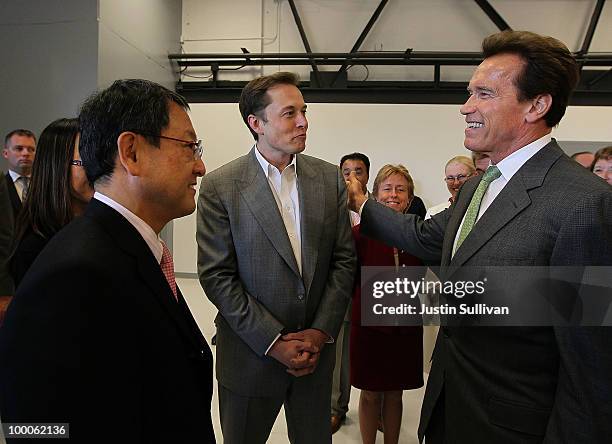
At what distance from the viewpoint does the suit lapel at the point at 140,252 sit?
33.4 inches

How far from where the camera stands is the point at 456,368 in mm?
1306

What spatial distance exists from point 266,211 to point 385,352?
1104 mm

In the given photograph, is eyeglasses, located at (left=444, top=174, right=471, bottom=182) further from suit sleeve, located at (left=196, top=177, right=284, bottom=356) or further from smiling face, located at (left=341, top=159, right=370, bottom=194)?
suit sleeve, located at (left=196, top=177, right=284, bottom=356)

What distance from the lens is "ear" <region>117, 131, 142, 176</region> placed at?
0.91 meters

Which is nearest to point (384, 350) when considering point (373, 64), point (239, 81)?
point (373, 64)

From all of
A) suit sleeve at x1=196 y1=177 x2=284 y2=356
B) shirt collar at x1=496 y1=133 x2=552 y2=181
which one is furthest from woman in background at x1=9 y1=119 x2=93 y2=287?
shirt collar at x1=496 y1=133 x2=552 y2=181

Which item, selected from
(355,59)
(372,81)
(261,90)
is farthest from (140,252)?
(372,81)

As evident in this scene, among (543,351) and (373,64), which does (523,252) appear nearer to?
(543,351)

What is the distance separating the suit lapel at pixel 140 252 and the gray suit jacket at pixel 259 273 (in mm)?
703

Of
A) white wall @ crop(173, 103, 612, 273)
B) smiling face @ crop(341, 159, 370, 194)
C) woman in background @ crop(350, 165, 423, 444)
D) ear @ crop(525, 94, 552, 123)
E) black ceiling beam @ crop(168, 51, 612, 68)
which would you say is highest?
black ceiling beam @ crop(168, 51, 612, 68)

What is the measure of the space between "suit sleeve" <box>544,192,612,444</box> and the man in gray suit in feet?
2.75

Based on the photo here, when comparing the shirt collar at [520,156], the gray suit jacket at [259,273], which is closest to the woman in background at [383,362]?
the gray suit jacket at [259,273]

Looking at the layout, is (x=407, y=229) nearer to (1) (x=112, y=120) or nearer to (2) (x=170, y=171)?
(2) (x=170, y=171)

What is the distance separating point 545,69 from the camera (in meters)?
1.21
